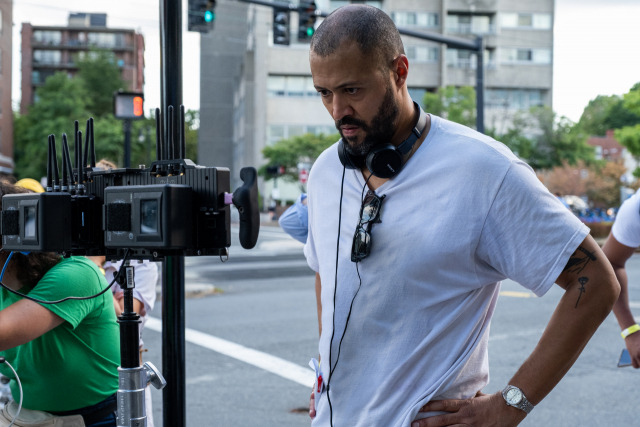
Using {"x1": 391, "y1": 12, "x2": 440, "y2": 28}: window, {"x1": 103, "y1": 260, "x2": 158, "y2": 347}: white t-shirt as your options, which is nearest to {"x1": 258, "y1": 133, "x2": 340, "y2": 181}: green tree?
{"x1": 391, "y1": 12, "x2": 440, "y2": 28}: window

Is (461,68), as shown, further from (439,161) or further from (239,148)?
(439,161)

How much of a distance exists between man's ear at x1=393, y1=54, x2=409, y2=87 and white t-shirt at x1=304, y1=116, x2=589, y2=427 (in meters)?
0.17

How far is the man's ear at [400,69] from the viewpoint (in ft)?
6.91

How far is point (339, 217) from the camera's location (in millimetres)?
2182

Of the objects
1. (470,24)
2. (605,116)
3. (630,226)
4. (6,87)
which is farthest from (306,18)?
(605,116)

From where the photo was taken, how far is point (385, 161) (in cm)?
203

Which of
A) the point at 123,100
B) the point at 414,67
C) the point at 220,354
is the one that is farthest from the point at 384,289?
the point at 414,67

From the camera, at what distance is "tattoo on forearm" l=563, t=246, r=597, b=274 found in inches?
76.7

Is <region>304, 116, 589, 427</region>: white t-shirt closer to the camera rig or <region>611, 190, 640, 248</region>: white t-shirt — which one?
the camera rig

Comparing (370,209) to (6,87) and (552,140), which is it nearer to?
(552,140)

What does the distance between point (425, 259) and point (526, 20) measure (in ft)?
224

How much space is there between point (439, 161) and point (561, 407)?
492 centimetres

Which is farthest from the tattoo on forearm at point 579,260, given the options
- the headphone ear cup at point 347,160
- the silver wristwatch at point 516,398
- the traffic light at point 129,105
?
the traffic light at point 129,105

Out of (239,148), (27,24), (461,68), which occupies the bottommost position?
(239,148)
